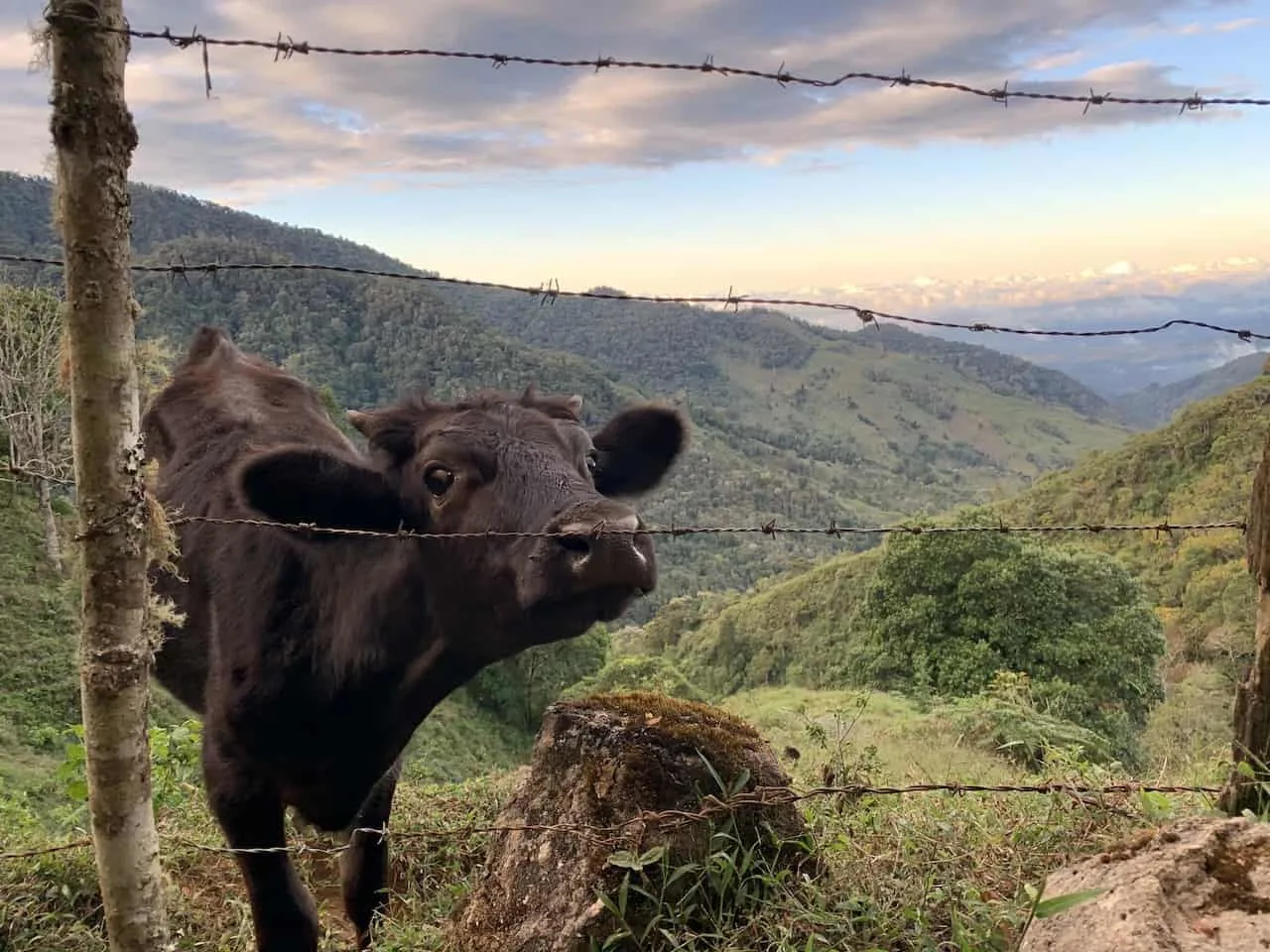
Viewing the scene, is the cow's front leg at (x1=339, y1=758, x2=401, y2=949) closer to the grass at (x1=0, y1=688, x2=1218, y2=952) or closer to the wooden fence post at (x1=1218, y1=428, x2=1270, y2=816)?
the grass at (x1=0, y1=688, x2=1218, y2=952)

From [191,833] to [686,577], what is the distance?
288 feet

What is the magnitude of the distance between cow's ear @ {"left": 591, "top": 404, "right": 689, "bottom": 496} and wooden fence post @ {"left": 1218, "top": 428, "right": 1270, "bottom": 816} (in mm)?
2230

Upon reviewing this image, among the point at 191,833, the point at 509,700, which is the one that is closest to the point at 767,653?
the point at 509,700

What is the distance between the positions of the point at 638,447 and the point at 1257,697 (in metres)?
2.56

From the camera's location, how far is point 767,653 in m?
43.1

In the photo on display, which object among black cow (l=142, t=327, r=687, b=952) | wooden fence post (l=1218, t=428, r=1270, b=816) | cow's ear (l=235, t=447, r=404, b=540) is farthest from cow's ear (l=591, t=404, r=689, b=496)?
wooden fence post (l=1218, t=428, r=1270, b=816)

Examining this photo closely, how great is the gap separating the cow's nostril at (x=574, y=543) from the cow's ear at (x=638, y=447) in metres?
1.27

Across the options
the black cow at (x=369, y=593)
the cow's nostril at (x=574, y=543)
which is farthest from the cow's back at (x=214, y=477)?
the cow's nostril at (x=574, y=543)

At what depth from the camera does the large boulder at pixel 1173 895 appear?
2250 millimetres

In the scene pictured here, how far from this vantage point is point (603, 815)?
326 cm

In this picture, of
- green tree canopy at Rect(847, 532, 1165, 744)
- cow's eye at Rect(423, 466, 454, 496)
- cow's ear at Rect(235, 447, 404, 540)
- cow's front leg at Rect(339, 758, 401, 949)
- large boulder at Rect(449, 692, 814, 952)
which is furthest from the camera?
green tree canopy at Rect(847, 532, 1165, 744)

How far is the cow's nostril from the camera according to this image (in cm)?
295

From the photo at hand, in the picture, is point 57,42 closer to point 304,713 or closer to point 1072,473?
point 304,713

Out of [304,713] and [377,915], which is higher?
[304,713]
